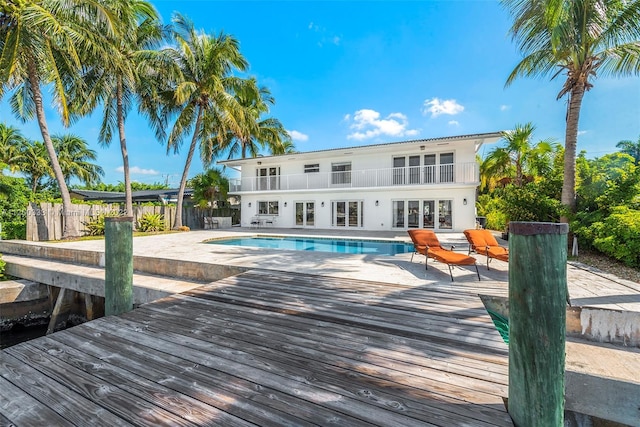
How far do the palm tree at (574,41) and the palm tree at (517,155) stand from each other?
15.0ft

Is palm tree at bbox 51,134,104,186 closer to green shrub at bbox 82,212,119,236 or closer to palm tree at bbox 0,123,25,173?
palm tree at bbox 0,123,25,173

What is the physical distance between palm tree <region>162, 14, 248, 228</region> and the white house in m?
3.83

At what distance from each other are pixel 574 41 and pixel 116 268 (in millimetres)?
12275

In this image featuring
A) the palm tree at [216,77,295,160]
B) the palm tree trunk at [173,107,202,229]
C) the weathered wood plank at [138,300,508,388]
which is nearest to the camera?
the weathered wood plank at [138,300,508,388]

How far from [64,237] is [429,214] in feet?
58.8

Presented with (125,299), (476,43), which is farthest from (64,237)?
(476,43)

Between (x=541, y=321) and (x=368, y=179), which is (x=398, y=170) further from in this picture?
(x=541, y=321)

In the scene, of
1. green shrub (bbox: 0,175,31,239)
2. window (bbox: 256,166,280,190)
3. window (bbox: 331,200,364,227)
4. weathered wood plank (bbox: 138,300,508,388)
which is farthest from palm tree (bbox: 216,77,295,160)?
weathered wood plank (bbox: 138,300,508,388)

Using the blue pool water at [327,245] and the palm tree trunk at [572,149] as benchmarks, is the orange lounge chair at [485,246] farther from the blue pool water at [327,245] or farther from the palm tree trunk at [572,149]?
the palm tree trunk at [572,149]

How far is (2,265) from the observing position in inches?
312

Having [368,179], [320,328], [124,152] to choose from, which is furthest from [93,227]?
[320,328]

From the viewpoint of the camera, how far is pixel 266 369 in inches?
88.2

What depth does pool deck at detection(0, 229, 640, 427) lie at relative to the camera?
1.77 metres

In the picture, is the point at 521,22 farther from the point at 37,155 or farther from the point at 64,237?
the point at 37,155
